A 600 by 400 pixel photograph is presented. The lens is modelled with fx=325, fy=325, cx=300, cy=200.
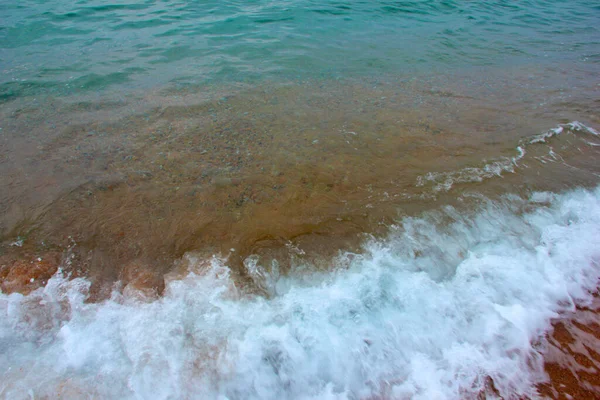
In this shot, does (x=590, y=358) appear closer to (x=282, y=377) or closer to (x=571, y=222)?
(x=571, y=222)

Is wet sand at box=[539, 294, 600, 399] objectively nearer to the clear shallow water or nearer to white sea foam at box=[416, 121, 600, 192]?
the clear shallow water

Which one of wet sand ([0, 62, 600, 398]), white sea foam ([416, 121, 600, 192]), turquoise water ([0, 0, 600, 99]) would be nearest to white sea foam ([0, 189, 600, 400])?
wet sand ([0, 62, 600, 398])

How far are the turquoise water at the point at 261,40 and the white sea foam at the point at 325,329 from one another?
620cm

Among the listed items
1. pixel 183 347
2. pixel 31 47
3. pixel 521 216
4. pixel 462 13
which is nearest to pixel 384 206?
pixel 521 216

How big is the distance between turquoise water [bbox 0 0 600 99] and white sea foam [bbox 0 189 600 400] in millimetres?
6202

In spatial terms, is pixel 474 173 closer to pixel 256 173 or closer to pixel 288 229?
pixel 288 229

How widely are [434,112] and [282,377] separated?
19.5ft

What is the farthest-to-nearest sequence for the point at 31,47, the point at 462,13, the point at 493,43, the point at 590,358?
the point at 462,13
the point at 493,43
the point at 31,47
the point at 590,358

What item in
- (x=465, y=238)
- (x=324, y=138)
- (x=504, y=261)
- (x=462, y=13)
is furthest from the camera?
(x=462, y=13)

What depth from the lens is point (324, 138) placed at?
581cm

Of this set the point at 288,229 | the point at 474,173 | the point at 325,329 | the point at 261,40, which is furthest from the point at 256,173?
the point at 261,40

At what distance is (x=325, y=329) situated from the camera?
10.3 ft

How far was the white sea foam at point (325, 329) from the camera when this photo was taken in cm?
271

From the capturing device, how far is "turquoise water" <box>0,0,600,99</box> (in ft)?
28.0
